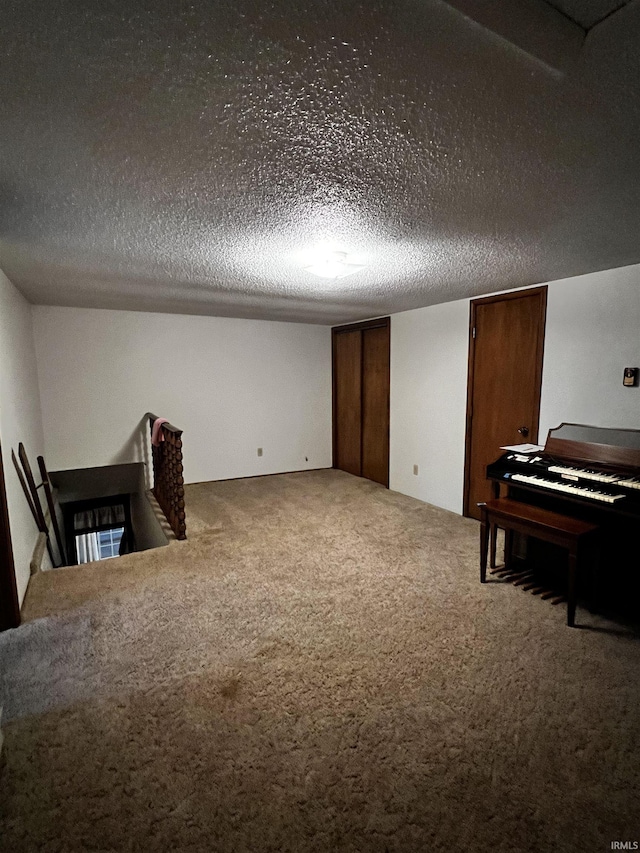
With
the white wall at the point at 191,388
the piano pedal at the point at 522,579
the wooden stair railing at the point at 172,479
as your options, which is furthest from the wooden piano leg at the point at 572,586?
the white wall at the point at 191,388

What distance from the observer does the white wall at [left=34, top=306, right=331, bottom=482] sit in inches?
180

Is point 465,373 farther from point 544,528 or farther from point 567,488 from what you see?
point 544,528

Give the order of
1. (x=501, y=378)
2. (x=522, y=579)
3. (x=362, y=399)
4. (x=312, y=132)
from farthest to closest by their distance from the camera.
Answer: (x=362, y=399), (x=501, y=378), (x=522, y=579), (x=312, y=132)

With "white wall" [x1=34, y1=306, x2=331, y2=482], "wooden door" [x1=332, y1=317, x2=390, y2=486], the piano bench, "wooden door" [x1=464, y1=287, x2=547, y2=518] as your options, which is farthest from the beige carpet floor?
"wooden door" [x1=332, y1=317, x2=390, y2=486]

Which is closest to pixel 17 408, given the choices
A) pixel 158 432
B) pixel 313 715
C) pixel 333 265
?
pixel 158 432

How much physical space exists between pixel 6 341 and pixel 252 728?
9.44ft

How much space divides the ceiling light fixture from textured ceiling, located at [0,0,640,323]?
9cm

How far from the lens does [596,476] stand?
252 centimetres

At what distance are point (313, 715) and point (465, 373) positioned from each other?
3198 mm

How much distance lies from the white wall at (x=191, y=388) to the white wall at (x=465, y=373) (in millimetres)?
1495

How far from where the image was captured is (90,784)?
142 centimetres

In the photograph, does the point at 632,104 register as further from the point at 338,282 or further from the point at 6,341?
the point at 6,341

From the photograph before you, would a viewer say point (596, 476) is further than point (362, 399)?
No

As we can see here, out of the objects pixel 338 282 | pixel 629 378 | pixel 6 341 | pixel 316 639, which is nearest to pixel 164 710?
pixel 316 639
